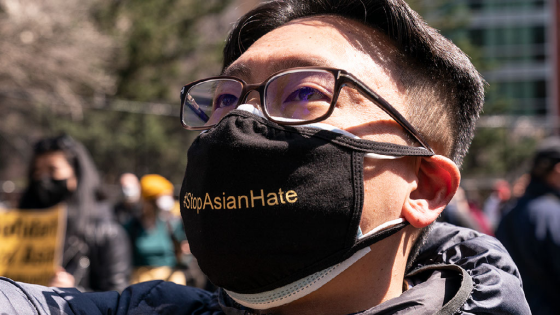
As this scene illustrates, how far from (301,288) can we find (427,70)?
782 millimetres

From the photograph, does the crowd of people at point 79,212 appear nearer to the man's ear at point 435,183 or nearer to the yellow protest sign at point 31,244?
the yellow protest sign at point 31,244

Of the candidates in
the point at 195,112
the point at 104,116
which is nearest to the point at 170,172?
the point at 104,116

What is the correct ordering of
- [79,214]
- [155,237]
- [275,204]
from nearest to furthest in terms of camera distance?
[275,204] < [79,214] < [155,237]

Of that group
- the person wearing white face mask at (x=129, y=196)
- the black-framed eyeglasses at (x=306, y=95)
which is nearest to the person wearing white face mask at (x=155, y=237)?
the person wearing white face mask at (x=129, y=196)

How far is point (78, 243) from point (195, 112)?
9.90 feet

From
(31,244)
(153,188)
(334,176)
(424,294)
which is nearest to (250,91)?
(334,176)

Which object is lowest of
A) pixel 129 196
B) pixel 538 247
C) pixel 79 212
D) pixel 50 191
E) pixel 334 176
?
pixel 129 196

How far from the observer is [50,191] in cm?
461

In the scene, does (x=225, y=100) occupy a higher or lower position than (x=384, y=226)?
higher

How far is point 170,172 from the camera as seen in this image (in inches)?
474

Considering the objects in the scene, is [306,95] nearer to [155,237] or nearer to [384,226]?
[384,226]

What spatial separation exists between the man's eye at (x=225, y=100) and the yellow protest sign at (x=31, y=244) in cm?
280

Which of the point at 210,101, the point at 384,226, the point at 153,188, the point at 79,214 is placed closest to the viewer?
the point at 384,226

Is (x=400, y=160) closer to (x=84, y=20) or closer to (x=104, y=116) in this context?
(x=104, y=116)
